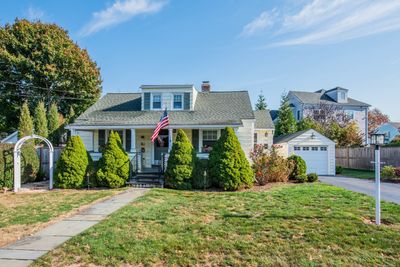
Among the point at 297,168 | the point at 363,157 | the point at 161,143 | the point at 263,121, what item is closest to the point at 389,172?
the point at 297,168

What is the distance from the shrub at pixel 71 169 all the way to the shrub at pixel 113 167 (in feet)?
2.76

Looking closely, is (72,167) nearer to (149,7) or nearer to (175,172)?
(175,172)

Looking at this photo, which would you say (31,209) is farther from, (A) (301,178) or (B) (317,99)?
(B) (317,99)

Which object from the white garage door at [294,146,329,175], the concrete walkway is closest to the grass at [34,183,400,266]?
the concrete walkway

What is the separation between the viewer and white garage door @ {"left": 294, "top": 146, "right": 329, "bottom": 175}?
1942 centimetres

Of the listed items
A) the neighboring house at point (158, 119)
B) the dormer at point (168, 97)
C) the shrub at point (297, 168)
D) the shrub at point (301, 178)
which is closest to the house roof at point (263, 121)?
the neighboring house at point (158, 119)

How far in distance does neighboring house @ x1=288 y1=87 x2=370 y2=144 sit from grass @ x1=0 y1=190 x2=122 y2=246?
28.7 metres

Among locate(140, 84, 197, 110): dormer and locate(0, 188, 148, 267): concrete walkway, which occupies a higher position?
locate(140, 84, 197, 110): dormer

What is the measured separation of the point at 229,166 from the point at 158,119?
248 inches

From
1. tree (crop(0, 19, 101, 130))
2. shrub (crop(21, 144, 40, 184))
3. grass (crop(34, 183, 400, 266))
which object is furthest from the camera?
tree (crop(0, 19, 101, 130))

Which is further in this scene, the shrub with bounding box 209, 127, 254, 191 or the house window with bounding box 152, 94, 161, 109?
the house window with bounding box 152, 94, 161, 109

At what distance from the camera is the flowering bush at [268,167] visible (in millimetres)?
13242

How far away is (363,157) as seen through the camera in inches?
866

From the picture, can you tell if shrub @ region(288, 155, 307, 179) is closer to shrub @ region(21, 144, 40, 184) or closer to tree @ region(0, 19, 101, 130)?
shrub @ region(21, 144, 40, 184)
